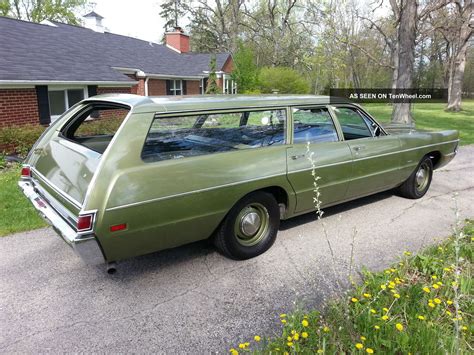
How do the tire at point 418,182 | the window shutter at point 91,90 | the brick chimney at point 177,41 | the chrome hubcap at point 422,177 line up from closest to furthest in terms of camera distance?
the tire at point 418,182
the chrome hubcap at point 422,177
the window shutter at point 91,90
the brick chimney at point 177,41

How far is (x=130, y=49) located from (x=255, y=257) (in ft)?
69.8

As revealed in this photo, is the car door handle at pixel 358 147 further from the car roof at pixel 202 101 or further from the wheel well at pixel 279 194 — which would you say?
the wheel well at pixel 279 194

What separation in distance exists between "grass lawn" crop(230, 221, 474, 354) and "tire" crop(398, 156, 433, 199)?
7.67ft

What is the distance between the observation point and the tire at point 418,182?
5.55m

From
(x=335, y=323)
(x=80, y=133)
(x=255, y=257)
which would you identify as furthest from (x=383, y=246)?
(x=80, y=133)

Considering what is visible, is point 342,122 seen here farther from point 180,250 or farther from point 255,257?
point 180,250

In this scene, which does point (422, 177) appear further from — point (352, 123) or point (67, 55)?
point (67, 55)

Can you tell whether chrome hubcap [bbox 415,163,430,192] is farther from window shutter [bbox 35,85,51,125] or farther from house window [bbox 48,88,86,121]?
house window [bbox 48,88,86,121]

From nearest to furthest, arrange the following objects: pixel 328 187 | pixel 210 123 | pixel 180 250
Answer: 1. pixel 210 123
2. pixel 180 250
3. pixel 328 187

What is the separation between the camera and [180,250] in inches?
158

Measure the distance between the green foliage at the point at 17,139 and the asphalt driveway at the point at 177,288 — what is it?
20.6 ft

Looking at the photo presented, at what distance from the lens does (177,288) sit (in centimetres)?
329

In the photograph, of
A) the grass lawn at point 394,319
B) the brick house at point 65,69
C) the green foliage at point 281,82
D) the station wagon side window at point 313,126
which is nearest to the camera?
the grass lawn at point 394,319

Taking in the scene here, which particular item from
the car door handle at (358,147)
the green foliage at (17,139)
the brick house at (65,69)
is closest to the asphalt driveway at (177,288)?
the car door handle at (358,147)
